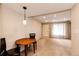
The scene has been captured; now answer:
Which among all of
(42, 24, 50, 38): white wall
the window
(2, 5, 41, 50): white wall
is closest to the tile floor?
(2, 5, 41, 50): white wall

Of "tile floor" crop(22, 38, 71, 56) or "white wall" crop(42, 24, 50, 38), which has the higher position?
"white wall" crop(42, 24, 50, 38)

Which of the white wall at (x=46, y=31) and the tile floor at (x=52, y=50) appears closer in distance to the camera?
the tile floor at (x=52, y=50)

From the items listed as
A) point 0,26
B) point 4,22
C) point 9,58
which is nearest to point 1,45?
point 0,26

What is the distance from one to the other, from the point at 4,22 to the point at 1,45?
0.89 metres

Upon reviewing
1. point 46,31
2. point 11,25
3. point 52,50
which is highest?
point 11,25

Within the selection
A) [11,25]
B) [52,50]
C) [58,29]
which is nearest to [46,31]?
[58,29]

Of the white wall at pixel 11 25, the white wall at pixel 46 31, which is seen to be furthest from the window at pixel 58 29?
the white wall at pixel 11 25

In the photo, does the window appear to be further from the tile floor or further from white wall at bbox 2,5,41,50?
white wall at bbox 2,5,41,50

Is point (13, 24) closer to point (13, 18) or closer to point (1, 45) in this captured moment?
point (13, 18)

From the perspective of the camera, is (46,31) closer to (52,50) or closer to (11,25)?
(52,50)

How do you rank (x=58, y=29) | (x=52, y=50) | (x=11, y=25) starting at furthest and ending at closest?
(x=58, y=29)
(x=52, y=50)
(x=11, y=25)

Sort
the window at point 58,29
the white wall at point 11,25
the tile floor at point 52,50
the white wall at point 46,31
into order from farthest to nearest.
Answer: the white wall at point 46,31 < the window at point 58,29 < the tile floor at point 52,50 < the white wall at point 11,25

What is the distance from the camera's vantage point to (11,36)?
146 inches

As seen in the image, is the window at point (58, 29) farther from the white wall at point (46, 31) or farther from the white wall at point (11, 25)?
the white wall at point (11, 25)
